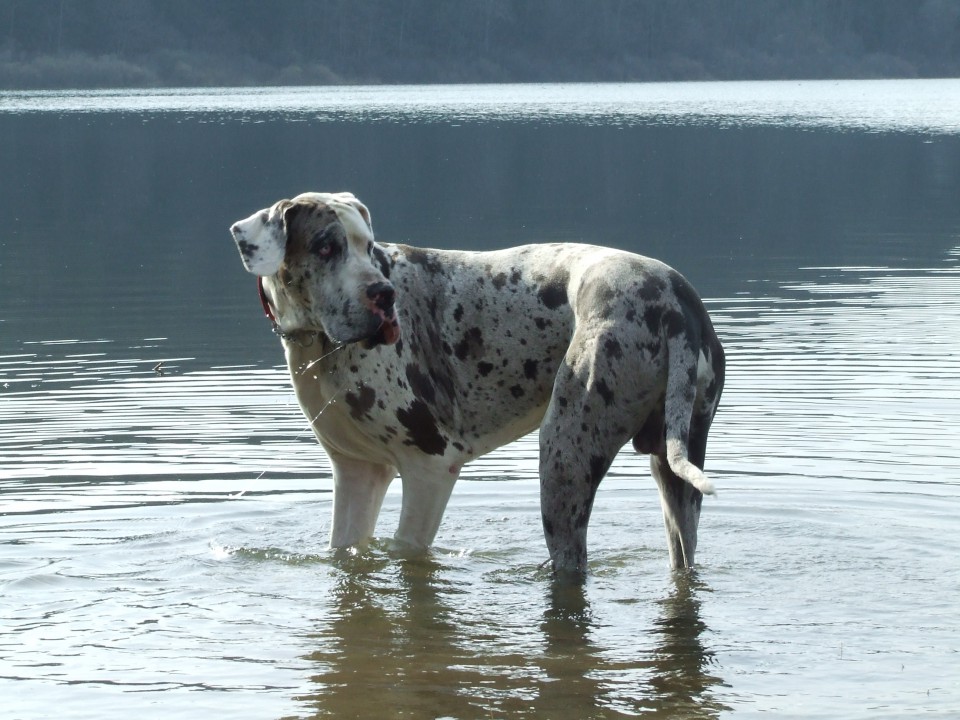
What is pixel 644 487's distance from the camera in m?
9.88

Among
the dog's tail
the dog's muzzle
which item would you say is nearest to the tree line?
the dog's muzzle

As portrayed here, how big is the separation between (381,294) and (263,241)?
0.61 metres

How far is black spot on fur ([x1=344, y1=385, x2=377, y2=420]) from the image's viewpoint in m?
7.34

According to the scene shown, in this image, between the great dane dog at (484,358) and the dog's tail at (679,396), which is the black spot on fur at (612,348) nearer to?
the great dane dog at (484,358)

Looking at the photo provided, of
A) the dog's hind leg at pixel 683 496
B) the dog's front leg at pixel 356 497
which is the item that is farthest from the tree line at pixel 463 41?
the dog's hind leg at pixel 683 496

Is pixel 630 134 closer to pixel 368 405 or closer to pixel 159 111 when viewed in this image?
pixel 159 111

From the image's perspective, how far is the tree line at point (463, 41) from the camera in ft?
381

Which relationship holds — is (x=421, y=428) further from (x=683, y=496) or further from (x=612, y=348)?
(x=683, y=496)

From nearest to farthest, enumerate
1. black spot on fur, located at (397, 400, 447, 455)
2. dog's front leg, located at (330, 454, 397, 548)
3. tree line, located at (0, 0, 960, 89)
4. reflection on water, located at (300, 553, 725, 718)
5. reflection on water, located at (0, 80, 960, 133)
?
reflection on water, located at (300, 553, 725, 718) → black spot on fur, located at (397, 400, 447, 455) → dog's front leg, located at (330, 454, 397, 548) → reflection on water, located at (0, 80, 960, 133) → tree line, located at (0, 0, 960, 89)

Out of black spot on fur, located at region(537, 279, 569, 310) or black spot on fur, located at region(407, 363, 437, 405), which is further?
black spot on fur, located at region(407, 363, 437, 405)

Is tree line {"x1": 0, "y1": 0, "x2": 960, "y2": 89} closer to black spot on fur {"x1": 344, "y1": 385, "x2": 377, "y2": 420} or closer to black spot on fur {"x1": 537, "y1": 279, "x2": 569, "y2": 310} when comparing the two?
black spot on fur {"x1": 344, "y1": 385, "x2": 377, "y2": 420}

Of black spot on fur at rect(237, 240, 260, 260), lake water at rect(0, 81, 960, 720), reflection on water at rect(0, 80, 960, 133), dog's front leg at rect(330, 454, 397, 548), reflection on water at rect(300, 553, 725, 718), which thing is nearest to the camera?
reflection on water at rect(300, 553, 725, 718)

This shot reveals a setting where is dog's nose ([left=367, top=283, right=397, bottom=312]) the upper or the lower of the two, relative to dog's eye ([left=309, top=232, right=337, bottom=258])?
lower

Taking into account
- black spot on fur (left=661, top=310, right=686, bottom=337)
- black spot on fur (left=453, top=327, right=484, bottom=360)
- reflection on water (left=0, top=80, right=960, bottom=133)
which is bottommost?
black spot on fur (left=453, top=327, right=484, bottom=360)
